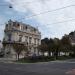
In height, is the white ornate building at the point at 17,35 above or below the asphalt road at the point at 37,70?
above

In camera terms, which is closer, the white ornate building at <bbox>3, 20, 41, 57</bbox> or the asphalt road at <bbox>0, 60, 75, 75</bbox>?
the asphalt road at <bbox>0, 60, 75, 75</bbox>

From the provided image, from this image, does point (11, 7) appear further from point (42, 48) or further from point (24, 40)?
point (24, 40)

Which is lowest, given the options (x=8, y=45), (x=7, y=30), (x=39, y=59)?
(x=39, y=59)

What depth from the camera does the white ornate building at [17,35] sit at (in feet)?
245

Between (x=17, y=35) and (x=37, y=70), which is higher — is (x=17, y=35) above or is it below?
above

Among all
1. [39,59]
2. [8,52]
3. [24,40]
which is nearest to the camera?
[39,59]

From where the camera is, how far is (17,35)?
251ft

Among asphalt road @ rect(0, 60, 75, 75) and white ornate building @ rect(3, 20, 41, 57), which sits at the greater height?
white ornate building @ rect(3, 20, 41, 57)

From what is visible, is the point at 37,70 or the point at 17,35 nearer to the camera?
the point at 37,70

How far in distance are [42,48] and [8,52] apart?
12.2 m

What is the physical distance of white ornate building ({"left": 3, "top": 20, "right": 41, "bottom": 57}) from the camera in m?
74.6

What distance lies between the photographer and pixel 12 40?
74938mm

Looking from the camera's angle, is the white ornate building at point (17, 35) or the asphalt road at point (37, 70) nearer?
the asphalt road at point (37, 70)

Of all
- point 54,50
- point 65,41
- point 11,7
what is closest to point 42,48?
point 54,50
